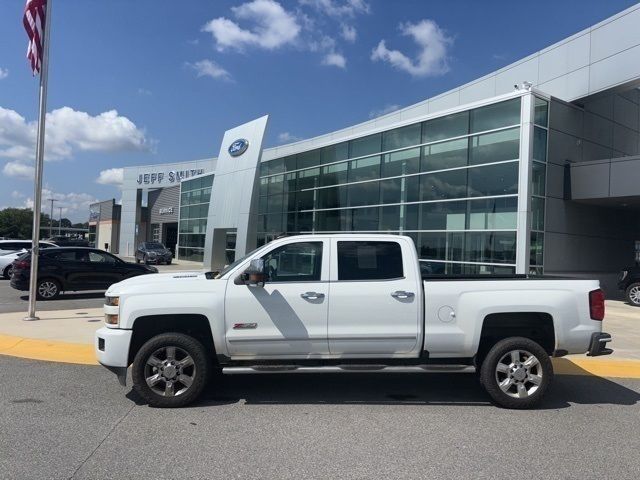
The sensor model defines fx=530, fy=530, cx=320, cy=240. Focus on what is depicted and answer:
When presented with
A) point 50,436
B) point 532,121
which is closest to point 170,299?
point 50,436

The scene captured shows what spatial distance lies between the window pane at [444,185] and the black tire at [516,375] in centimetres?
1350

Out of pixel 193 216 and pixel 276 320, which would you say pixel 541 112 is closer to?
pixel 276 320

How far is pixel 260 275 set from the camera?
17.9 feet

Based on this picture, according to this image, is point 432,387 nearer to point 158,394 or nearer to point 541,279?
point 541,279

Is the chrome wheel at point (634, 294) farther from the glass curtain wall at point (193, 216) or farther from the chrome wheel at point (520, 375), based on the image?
the glass curtain wall at point (193, 216)

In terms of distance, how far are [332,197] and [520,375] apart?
2023cm

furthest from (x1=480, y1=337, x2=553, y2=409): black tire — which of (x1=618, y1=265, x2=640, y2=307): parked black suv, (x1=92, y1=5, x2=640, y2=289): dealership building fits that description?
(x1=618, y1=265, x2=640, y2=307): parked black suv

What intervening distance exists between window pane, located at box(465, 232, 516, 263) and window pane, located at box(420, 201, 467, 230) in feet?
2.42

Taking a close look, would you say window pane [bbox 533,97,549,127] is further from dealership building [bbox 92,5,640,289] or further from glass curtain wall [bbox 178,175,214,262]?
glass curtain wall [bbox 178,175,214,262]

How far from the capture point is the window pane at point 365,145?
22969 mm

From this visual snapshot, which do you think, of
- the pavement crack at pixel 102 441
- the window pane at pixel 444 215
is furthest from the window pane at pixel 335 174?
the pavement crack at pixel 102 441

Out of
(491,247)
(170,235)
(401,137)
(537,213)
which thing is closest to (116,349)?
(491,247)

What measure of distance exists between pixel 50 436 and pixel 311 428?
231 centimetres

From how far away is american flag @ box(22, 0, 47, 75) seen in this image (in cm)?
1048
